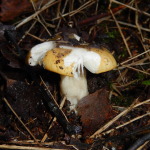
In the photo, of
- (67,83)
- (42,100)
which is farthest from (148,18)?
(42,100)

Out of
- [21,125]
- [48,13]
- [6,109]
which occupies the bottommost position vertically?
[21,125]

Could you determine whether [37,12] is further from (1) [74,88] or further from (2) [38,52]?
(1) [74,88]

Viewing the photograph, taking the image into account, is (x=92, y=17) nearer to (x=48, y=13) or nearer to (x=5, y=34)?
(x=48, y=13)

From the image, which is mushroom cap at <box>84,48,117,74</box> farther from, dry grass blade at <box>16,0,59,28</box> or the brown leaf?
dry grass blade at <box>16,0,59,28</box>

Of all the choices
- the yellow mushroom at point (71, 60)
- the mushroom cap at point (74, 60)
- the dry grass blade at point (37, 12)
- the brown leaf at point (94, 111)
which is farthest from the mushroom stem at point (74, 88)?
the dry grass blade at point (37, 12)

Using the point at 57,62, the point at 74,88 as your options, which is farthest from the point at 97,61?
the point at 74,88

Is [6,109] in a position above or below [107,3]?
below

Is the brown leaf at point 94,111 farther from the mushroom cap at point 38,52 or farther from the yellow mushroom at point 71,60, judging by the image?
the mushroom cap at point 38,52
